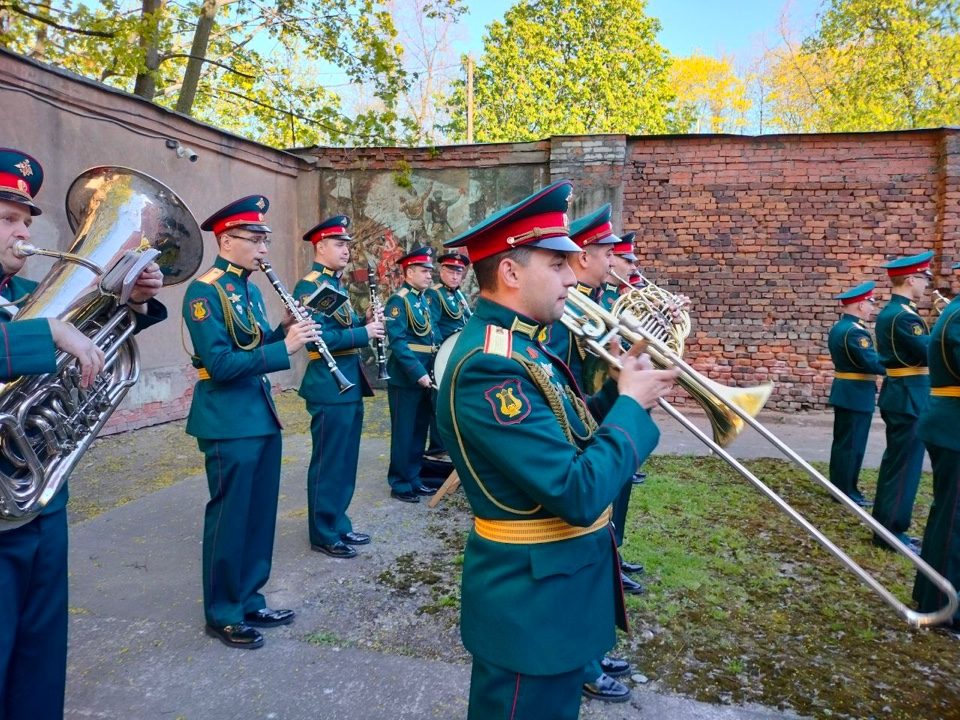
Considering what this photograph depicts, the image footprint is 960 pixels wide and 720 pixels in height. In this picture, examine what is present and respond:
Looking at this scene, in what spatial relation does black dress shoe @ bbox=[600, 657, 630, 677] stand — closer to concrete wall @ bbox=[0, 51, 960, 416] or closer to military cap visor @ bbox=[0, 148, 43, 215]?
military cap visor @ bbox=[0, 148, 43, 215]

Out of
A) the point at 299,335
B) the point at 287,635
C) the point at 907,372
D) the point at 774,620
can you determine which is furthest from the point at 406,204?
the point at 774,620

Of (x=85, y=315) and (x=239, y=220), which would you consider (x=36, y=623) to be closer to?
(x=85, y=315)

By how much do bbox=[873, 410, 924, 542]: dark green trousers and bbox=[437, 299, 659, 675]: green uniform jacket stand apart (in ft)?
13.5

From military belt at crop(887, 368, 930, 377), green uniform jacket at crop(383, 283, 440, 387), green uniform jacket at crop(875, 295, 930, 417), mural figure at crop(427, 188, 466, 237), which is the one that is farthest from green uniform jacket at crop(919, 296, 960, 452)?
mural figure at crop(427, 188, 466, 237)

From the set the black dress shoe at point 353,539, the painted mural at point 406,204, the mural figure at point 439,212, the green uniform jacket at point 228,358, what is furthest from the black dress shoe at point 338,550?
the mural figure at point 439,212

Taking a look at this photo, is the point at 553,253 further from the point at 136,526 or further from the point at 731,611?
the point at 136,526

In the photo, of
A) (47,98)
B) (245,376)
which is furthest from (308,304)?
(47,98)

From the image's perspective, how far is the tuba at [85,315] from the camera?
208 centimetres

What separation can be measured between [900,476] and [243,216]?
493 cm

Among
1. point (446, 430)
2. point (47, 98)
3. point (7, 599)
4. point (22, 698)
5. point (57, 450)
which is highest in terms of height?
point (47, 98)

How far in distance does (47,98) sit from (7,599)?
6776mm

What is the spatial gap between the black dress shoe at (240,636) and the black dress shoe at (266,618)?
0.15 m

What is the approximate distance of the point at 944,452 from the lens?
3875mm

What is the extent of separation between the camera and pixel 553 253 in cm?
186
